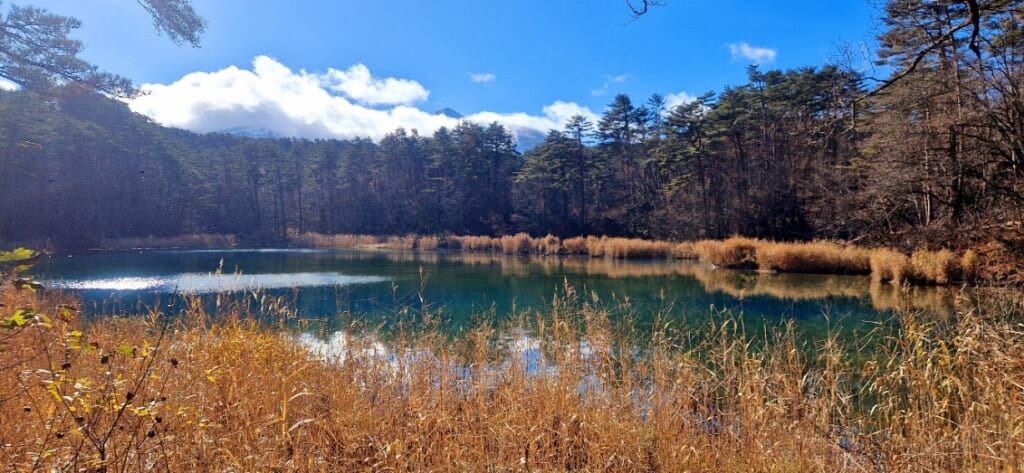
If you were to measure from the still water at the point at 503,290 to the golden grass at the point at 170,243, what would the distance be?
12886mm

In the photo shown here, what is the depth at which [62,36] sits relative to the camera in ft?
27.8

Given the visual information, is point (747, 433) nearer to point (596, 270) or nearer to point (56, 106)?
point (596, 270)

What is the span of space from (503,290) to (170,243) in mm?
34065

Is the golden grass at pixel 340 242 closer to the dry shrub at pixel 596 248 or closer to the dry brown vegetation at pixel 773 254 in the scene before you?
the dry brown vegetation at pixel 773 254

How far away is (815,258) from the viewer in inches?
704

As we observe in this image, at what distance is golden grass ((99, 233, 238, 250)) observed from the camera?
34875 millimetres

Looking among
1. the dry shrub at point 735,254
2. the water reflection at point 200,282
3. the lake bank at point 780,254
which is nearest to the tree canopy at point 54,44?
the water reflection at point 200,282

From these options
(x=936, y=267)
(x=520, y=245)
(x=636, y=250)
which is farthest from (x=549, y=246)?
(x=936, y=267)

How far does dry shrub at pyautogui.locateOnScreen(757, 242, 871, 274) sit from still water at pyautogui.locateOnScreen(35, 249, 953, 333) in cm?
80

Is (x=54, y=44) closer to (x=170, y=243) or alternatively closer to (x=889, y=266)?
Answer: (x=889, y=266)

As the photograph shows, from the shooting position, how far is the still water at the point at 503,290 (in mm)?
10031

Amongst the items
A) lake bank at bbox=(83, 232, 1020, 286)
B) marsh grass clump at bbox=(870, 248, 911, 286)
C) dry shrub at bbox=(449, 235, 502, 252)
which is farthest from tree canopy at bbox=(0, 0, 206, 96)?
dry shrub at bbox=(449, 235, 502, 252)

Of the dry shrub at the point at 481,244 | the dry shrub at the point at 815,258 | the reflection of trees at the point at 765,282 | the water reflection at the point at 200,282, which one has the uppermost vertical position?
the dry shrub at the point at 481,244

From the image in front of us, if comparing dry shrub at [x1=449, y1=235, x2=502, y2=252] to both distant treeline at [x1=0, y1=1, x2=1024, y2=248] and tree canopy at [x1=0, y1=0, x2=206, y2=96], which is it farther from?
tree canopy at [x1=0, y1=0, x2=206, y2=96]
